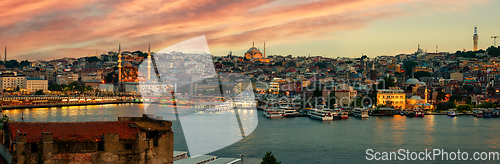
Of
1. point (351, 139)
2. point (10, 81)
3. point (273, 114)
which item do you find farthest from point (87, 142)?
point (10, 81)

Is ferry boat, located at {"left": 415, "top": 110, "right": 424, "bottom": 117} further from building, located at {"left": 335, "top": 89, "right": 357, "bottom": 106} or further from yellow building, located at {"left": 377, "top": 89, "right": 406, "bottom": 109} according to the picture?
building, located at {"left": 335, "top": 89, "right": 357, "bottom": 106}

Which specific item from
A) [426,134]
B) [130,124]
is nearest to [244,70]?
[426,134]

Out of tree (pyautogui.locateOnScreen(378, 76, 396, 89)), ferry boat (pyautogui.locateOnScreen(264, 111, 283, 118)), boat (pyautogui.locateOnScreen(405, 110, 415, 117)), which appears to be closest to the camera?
ferry boat (pyautogui.locateOnScreen(264, 111, 283, 118))

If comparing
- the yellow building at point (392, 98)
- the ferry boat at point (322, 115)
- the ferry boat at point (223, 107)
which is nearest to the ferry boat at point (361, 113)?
the ferry boat at point (322, 115)

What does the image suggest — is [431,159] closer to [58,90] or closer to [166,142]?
[166,142]

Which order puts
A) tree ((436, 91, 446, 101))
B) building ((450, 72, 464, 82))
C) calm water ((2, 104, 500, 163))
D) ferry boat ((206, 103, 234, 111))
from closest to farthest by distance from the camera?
calm water ((2, 104, 500, 163)) < ferry boat ((206, 103, 234, 111)) < tree ((436, 91, 446, 101)) < building ((450, 72, 464, 82))

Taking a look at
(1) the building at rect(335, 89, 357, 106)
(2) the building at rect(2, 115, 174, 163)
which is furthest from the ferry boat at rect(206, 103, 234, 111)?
(2) the building at rect(2, 115, 174, 163)

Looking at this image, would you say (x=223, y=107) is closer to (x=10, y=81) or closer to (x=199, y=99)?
(x=199, y=99)
